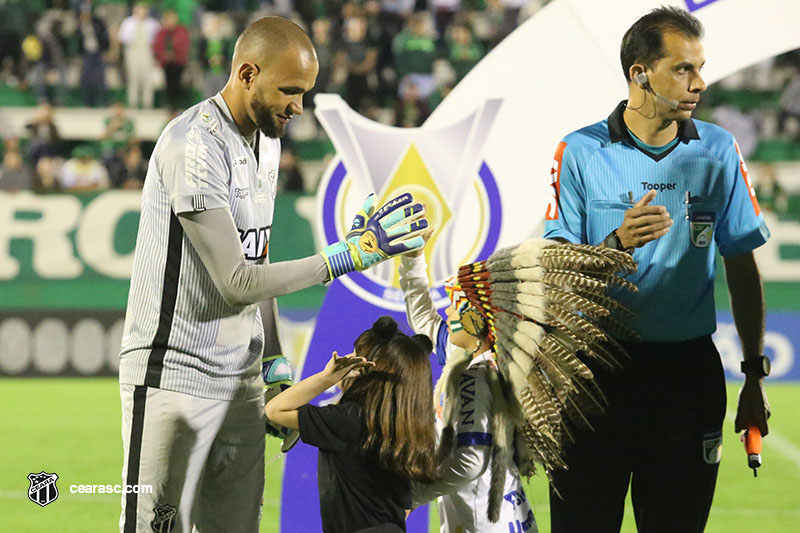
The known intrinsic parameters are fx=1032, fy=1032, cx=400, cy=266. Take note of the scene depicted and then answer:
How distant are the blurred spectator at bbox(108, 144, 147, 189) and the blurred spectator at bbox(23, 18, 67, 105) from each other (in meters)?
2.50

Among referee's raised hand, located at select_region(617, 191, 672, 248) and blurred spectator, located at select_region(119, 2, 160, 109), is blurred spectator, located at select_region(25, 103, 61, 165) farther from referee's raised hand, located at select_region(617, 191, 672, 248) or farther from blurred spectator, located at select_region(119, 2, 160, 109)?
referee's raised hand, located at select_region(617, 191, 672, 248)

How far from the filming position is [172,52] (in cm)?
1400

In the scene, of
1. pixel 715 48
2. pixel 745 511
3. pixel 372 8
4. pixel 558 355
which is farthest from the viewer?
pixel 372 8

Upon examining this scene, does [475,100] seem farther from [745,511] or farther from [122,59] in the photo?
[122,59]

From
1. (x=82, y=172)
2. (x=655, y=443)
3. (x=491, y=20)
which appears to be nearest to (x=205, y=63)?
(x=82, y=172)

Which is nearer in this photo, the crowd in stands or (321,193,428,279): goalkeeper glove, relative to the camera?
(321,193,428,279): goalkeeper glove

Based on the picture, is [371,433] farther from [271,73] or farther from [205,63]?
[205,63]

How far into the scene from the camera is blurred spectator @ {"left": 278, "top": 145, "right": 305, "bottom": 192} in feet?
37.5

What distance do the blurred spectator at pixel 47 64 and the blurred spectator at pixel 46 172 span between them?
76.6 inches

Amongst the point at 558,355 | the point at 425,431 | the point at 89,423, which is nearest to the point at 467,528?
the point at 425,431

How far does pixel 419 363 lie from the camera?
3.30 metres

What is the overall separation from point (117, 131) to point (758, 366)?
37.2ft

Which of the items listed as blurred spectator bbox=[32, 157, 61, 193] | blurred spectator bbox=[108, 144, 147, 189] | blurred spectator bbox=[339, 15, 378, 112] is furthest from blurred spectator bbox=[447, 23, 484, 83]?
blurred spectator bbox=[32, 157, 61, 193]

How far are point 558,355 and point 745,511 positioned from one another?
151 inches
